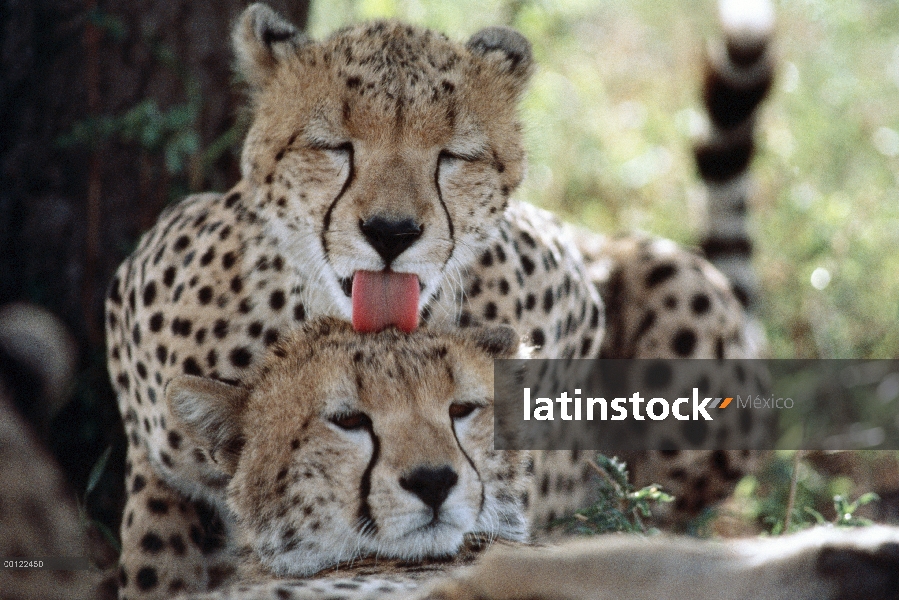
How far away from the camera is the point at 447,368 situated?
7.10ft

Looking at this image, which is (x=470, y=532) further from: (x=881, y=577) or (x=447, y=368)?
(x=881, y=577)

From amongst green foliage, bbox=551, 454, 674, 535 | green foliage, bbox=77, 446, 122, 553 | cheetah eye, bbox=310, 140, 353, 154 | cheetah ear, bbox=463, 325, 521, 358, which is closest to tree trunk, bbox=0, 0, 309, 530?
green foliage, bbox=77, 446, 122, 553

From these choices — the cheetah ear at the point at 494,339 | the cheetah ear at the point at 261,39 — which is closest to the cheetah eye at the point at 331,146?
the cheetah ear at the point at 261,39

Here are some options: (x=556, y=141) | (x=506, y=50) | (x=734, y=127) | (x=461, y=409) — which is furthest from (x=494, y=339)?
(x=556, y=141)

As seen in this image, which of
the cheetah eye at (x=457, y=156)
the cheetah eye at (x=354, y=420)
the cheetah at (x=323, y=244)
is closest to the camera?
the cheetah eye at (x=354, y=420)

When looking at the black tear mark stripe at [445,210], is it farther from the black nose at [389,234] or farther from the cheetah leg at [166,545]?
the cheetah leg at [166,545]

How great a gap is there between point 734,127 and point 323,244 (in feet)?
6.65

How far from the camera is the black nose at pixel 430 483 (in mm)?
1914

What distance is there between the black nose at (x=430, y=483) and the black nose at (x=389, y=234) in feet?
1.59

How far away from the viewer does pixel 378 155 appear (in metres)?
2.30

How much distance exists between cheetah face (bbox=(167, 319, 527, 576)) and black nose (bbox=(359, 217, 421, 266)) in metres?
0.16

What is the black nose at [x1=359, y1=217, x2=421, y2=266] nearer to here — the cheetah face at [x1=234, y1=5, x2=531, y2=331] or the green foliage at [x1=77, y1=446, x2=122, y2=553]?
the cheetah face at [x1=234, y1=5, x2=531, y2=331]

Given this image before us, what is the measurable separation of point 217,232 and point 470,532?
3.66 feet

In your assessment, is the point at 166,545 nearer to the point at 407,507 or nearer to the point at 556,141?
the point at 407,507
